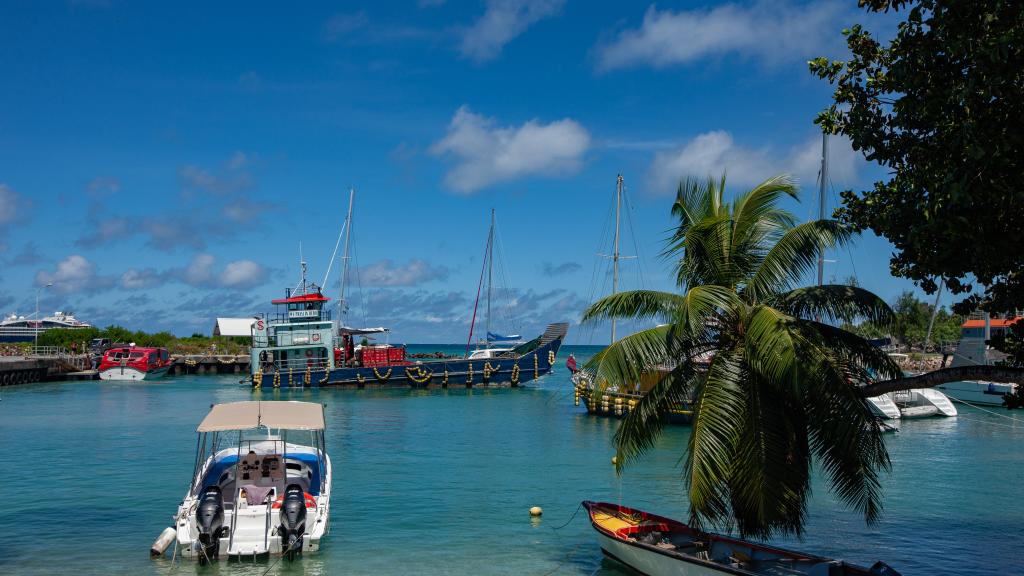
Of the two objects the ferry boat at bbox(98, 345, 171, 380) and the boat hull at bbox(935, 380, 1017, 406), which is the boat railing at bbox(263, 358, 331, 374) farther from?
the boat hull at bbox(935, 380, 1017, 406)

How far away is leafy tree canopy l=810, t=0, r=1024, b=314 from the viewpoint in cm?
859

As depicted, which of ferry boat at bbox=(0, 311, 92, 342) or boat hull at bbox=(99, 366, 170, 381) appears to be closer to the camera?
Result: boat hull at bbox=(99, 366, 170, 381)

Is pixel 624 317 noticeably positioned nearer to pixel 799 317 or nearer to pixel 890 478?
pixel 799 317

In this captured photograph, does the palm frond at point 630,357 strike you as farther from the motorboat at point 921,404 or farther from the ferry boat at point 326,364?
the ferry boat at point 326,364

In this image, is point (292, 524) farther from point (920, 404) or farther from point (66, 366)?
point (66, 366)

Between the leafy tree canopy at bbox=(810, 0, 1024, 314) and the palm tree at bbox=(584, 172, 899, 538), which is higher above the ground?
the leafy tree canopy at bbox=(810, 0, 1024, 314)

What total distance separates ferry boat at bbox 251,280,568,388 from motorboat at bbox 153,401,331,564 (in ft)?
131

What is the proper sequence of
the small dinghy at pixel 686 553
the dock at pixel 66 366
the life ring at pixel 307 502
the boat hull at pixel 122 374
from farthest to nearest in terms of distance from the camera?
the boat hull at pixel 122 374, the dock at pixel 66 366, the life ring at pixel 307 502, the small dinghy at pixel 686 553

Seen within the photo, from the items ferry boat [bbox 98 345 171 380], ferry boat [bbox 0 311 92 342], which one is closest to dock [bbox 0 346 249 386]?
ferry boat [bbox 98 345 171 380]

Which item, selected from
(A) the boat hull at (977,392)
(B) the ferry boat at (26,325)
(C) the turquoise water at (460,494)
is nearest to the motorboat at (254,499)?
(C) the turquoise water at (460,494)

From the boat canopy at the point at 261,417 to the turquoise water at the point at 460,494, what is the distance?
2588 mm

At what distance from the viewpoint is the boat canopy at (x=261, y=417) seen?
53.7ft

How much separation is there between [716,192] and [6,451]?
Result: 2775cm

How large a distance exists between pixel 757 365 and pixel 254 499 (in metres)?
10.4
